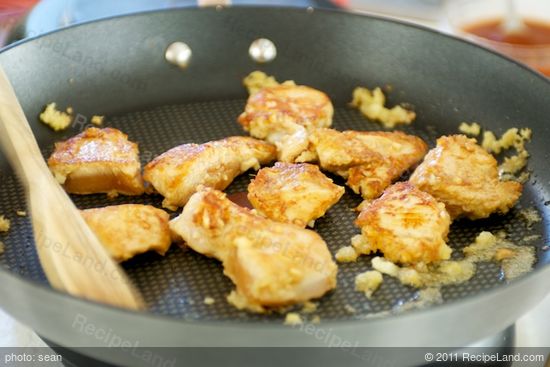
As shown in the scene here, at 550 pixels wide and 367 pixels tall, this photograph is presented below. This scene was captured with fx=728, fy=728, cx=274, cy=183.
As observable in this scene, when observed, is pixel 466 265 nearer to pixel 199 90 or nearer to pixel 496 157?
pixel 496 157

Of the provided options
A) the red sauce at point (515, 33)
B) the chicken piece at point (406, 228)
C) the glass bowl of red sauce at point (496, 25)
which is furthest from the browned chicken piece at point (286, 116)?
the red sauce at point (515, 33)

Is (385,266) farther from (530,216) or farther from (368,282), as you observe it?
(530,216)

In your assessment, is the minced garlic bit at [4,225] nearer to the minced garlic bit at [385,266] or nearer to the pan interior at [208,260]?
the pan interior at [208,260]

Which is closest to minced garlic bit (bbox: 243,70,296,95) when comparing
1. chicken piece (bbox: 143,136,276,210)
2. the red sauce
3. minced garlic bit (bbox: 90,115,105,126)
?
chicken piece (bbox: 143,136,276,210)

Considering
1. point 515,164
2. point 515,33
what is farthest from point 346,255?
point 515,33

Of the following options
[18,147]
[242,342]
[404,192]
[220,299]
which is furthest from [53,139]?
[242,342]

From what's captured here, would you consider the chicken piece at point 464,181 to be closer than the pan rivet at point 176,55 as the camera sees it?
Yes
